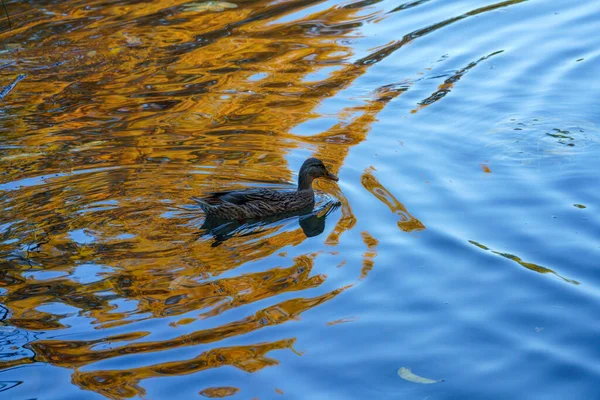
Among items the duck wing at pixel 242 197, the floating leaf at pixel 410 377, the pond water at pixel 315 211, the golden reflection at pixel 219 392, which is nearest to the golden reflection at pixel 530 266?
the pond water at pixel 315 211

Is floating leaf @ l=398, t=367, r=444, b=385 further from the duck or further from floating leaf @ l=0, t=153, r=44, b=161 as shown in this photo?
floating leaf @ l=0, t=153, r=44, b=161

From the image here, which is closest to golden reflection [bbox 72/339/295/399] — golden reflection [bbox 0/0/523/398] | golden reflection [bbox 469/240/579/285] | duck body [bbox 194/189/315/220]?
golden reflection [bbox 0/0/523/398]

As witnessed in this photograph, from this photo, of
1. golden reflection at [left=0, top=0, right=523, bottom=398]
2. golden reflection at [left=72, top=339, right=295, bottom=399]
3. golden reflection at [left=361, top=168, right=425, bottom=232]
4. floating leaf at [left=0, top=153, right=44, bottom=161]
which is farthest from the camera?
floating leaf at [left=0, top=153, right=44, bottom=161]

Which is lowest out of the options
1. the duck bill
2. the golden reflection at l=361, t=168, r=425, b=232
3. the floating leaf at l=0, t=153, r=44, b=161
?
the golden reflection at l=361, t=168, r=425, b=232

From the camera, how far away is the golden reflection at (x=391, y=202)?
26.9ft

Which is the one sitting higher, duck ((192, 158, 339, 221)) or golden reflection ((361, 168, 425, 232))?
duck ((192, 158, 339, 221))

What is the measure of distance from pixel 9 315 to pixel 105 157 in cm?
330

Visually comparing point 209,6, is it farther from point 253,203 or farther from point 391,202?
point 391,202

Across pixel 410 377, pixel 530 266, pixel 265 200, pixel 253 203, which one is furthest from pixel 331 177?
pixel 410 377

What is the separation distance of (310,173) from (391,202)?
961mm

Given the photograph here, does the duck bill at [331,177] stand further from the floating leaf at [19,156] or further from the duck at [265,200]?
the floating leaf at [19,156]

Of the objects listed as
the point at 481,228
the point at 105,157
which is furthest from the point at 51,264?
the point at 481,228

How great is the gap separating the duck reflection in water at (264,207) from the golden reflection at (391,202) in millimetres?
369

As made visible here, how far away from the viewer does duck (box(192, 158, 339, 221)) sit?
8688 millimetres
